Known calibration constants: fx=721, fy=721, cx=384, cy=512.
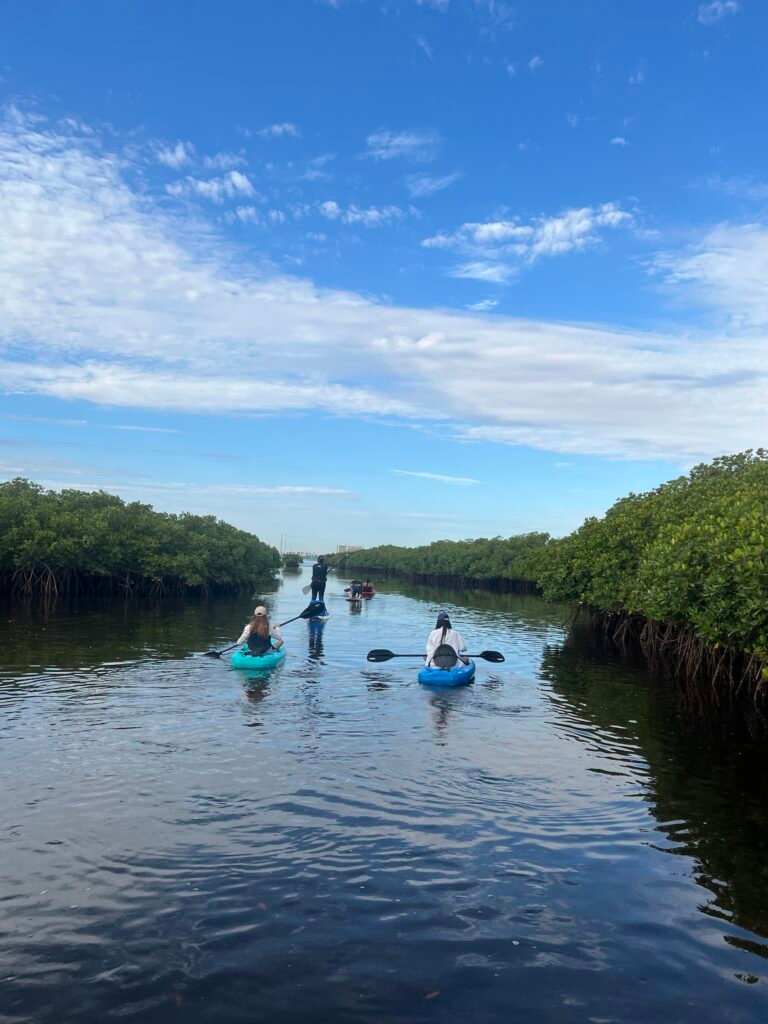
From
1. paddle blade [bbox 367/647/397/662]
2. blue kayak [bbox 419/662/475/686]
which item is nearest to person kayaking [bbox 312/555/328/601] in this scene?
paddle blade [bbox 367/647/397/662]

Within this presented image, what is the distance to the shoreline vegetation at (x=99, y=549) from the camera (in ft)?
144

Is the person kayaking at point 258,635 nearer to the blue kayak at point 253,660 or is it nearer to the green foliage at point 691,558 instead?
the blue kayak at point 253,660

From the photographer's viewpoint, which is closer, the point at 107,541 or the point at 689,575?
the point at 689,575

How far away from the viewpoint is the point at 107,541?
48.8m

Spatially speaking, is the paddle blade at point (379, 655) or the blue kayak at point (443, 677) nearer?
the blue kayak at point (443, 677)

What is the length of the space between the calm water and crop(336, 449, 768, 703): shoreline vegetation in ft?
9.94

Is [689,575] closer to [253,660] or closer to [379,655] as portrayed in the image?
[379,655]

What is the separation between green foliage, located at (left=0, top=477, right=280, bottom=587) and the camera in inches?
1713

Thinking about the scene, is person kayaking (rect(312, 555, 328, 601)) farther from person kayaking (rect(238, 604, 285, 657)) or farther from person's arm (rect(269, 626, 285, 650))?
person kayaking (rect(238, 604, 285, 657))

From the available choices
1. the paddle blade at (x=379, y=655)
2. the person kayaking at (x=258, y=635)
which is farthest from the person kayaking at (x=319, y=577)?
Answer: the person kayaking at (x=258, y=635)

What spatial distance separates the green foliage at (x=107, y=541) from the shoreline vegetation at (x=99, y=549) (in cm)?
6

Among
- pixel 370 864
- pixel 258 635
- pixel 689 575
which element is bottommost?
pixel 370 864

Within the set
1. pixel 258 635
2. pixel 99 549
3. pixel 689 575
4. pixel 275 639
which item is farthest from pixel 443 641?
pixel 99 549

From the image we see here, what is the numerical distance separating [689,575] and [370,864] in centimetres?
1326
